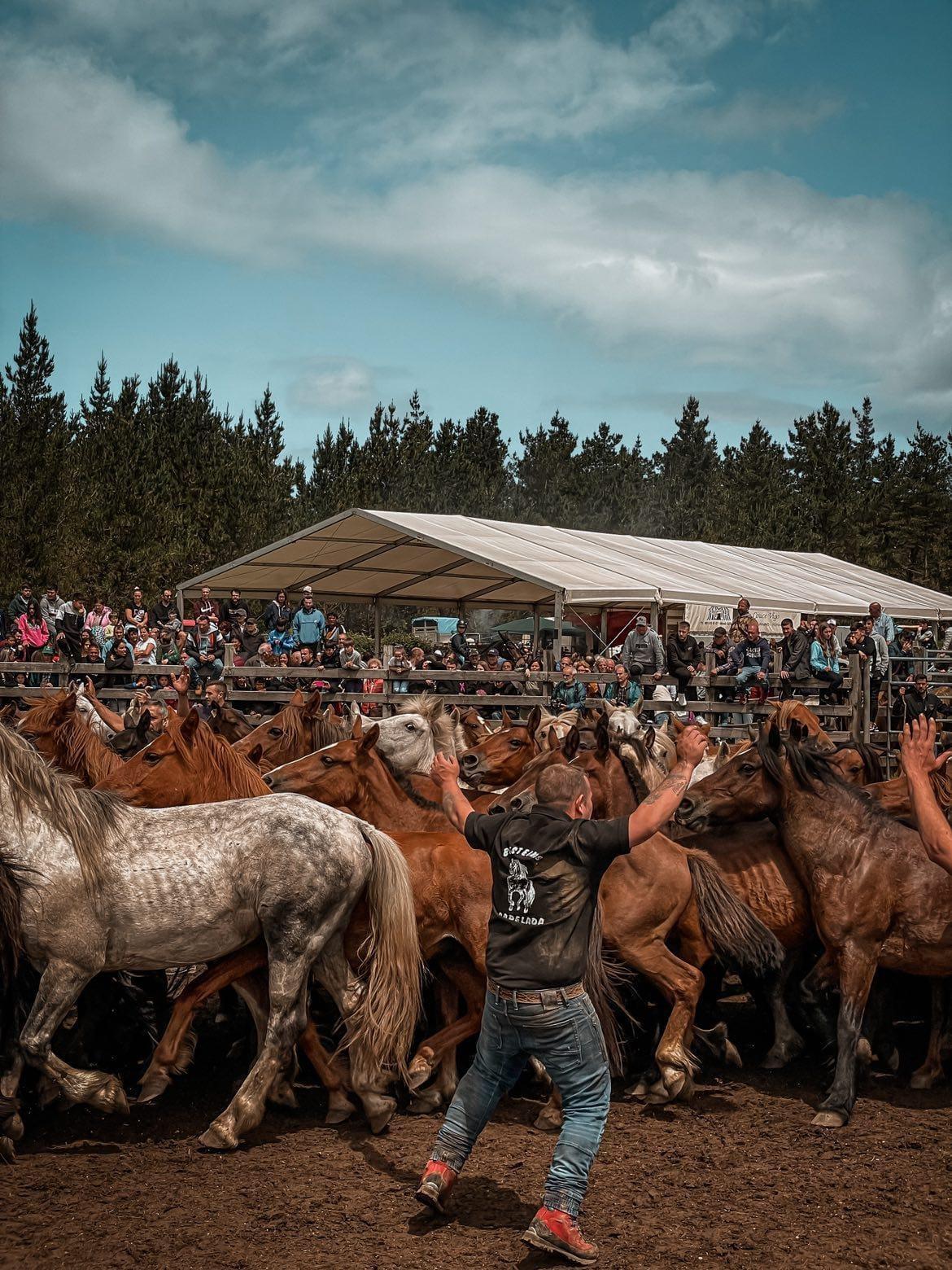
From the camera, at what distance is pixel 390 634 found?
5231 centimetres

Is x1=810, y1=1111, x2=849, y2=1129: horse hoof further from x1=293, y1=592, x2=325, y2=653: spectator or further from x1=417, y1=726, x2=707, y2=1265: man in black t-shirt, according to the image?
x1=293, y1=592, x2=325, y2=653: spectator

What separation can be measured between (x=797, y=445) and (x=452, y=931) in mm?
61233

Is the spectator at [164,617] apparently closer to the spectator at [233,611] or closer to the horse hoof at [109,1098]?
the spectator at [233,611]

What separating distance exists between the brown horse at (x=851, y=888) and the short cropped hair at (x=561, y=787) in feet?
8.26

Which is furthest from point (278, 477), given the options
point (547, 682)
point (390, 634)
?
point (547, 682)

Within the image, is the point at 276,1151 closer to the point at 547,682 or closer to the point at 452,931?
the point at 452,931

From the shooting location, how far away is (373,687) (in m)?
17.5

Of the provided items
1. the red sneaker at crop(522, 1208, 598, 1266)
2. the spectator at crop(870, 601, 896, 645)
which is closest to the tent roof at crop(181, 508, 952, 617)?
the spectator at crop(870, 601, 896, 645)

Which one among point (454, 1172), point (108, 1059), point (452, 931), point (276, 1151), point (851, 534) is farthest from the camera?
point (851, 534)

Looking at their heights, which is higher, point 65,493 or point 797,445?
point 797,445

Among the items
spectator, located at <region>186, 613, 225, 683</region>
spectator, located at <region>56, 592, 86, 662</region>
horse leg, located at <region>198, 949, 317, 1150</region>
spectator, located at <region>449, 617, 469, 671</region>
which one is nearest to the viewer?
horse leg, located at <region>198, 949, 317, 1150</region>

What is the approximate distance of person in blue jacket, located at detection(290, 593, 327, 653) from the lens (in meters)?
19.8

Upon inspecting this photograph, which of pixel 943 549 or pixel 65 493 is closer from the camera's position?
pixel 65 493

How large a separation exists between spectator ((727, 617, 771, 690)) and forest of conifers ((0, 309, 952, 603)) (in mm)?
22915
